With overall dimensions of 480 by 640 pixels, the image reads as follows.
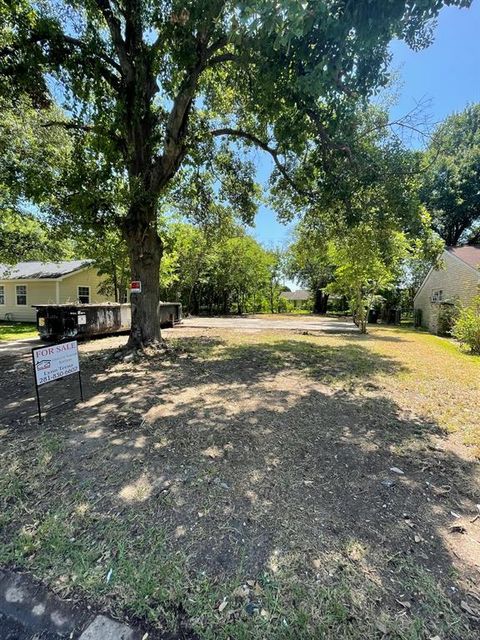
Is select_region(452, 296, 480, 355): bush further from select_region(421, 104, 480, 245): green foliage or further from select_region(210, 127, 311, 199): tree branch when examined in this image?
select_region(421, 104, 480, 245): green foliage

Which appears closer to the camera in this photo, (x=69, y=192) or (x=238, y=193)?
(x=69, y=192)

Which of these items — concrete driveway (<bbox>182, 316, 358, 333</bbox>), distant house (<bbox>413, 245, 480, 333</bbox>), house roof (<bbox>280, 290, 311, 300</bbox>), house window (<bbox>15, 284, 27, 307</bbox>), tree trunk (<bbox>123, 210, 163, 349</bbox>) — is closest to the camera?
tree trunk (<bbox>123, 210, 163, 349</bbox>)

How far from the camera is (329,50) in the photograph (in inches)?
142

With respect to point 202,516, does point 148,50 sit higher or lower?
higher

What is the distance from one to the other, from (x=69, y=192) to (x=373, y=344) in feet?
31.7

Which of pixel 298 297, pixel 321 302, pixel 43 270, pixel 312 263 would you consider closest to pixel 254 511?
pixel 43 270

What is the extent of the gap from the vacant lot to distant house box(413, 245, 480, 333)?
11.6 metres

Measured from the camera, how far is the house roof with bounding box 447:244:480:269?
14172 millimetres

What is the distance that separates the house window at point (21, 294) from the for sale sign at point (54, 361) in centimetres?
1754

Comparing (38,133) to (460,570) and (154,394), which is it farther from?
(460,570)

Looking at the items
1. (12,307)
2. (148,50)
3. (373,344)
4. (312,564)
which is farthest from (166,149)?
(12,307)

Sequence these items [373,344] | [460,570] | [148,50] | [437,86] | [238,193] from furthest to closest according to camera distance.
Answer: [373,344], [238,193], [437,86], [148,50], [460,570]

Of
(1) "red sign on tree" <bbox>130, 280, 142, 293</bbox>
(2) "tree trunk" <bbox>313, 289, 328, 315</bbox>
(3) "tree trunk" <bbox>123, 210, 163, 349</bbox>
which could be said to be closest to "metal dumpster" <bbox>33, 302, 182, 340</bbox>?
(3) "tree trunk" <bbox>123, 210, 163, 349</bbox>

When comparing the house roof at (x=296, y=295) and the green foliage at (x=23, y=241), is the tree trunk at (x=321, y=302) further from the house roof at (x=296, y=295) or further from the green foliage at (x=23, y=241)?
the green foliage at (x=23, y=241)
